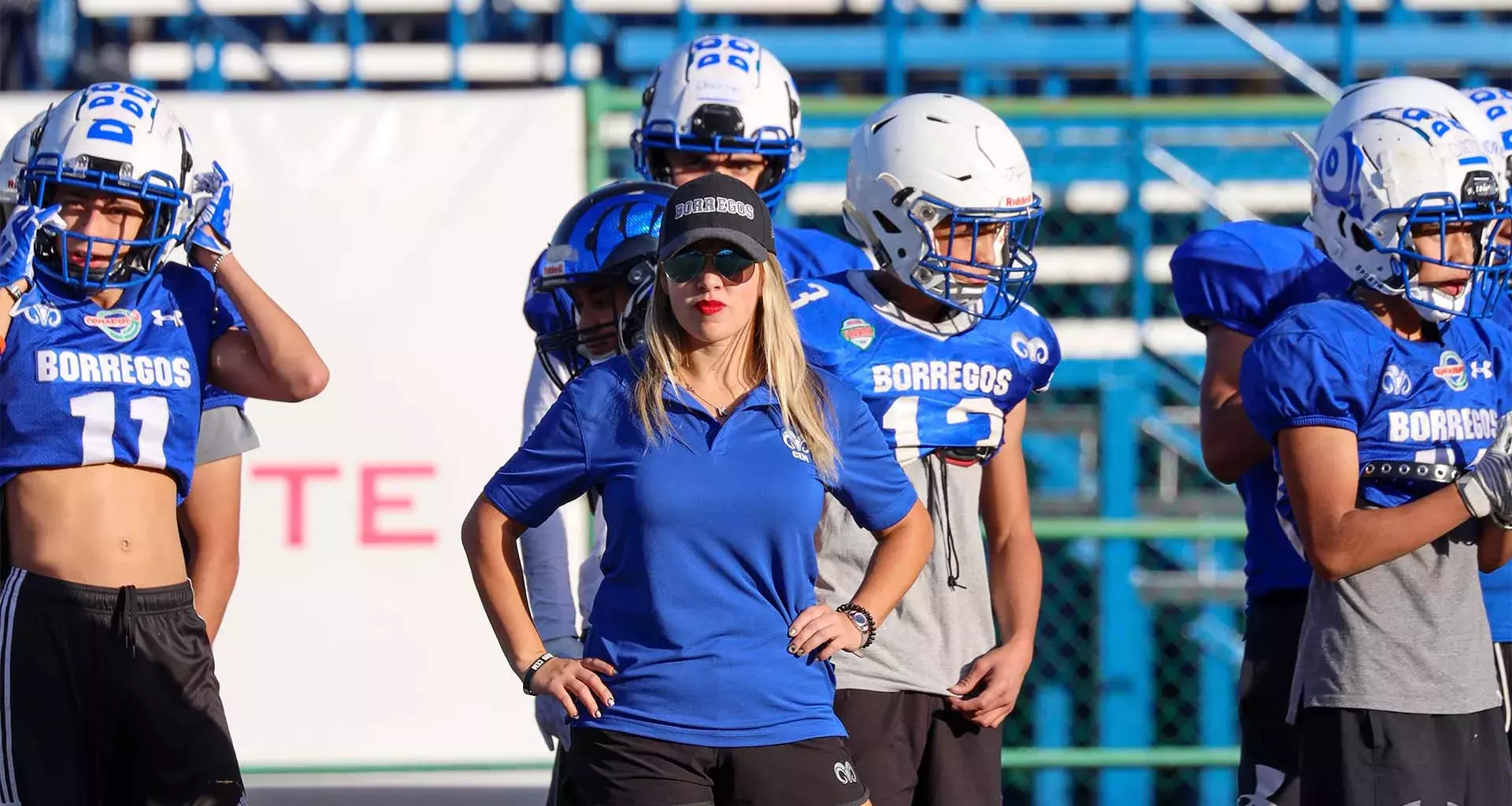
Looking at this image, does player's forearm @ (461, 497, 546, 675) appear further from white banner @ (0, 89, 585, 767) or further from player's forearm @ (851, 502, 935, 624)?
white banner @ (0, 89, 585, 767)

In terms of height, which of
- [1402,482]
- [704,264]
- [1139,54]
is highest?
[1139,54]

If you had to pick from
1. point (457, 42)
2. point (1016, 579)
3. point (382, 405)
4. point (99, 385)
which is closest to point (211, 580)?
point (99, 385)

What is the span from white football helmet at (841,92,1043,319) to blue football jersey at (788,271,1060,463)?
0.06 m

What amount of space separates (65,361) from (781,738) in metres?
1.49

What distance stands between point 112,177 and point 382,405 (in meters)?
2.23

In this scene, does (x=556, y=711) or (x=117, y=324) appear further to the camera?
(x=117, y=324)

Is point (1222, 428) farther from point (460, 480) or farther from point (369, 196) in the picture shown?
point (369, 196)

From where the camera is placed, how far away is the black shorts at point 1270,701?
340 cm

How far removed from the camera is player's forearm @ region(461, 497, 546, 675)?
2646 mm

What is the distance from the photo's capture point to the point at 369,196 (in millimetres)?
5438

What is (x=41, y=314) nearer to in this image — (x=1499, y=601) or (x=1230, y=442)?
(x=1230, y=442)

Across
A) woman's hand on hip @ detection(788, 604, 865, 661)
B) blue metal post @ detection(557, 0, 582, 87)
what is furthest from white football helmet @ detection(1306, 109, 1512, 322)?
blue metal post @ detection(557, 0, 582, 87)

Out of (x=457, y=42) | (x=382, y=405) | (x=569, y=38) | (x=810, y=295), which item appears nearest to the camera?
(x=810, y=295)

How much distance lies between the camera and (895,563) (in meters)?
2.74
